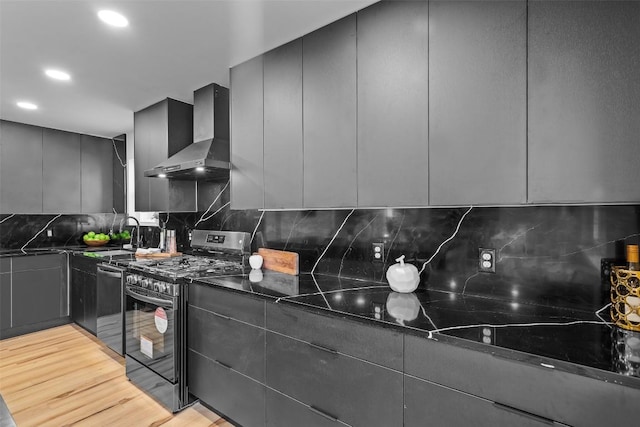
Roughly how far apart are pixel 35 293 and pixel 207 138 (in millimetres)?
2817

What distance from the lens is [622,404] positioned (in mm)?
829

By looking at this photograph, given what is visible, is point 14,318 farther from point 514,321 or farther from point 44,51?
point 514,321

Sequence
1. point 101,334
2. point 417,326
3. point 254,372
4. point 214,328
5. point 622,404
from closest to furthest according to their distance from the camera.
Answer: point 622,404 → point 417,326 → point 254,372 → point 214,328 → point 101,334

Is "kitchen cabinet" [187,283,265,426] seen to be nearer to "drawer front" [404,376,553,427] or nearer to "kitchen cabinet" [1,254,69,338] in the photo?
"drawer front" [404,376,553,427]

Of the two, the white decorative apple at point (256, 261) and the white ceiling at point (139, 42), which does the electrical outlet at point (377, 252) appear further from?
the white ceiling at point (139, 42)

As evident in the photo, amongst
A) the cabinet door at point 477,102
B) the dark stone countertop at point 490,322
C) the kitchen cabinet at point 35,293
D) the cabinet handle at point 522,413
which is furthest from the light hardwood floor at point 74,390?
the cabinet door at point 477,102

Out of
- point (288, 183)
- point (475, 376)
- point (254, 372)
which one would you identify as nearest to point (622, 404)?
point (475, 376)

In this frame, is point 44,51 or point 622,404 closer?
Answer: point 622,404

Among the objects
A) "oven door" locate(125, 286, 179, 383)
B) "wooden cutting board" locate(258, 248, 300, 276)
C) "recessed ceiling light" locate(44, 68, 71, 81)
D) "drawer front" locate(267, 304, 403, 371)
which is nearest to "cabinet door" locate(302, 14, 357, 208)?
"wooden cutting board" locate(258, 248, 300, 276)

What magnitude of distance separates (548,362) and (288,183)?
1521 mm

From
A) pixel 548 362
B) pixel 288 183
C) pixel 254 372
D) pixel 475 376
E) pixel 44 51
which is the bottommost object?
pixel 254 372

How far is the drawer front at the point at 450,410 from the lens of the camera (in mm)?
977

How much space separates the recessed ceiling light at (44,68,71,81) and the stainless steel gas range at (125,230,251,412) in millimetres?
1563

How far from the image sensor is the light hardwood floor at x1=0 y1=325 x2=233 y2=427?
211cm
